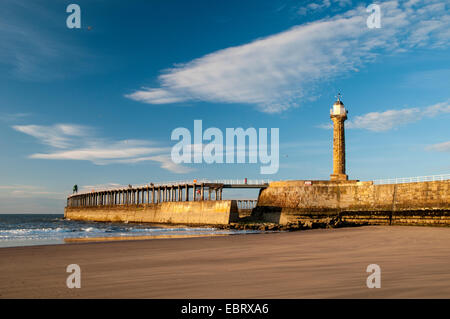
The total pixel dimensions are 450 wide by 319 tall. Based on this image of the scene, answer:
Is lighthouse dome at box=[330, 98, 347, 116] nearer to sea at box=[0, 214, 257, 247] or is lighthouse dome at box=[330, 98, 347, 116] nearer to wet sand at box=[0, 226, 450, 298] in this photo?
sea at box=[0, 214, 257, 247]

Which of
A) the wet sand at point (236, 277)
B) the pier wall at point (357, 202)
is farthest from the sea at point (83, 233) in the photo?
the wet sand at point (236, 277)

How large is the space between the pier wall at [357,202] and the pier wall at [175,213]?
230 inches

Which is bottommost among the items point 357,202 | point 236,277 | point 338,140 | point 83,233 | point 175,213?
point 175,213

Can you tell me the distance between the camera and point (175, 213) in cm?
5594

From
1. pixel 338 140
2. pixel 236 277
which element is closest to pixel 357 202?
pixel 338 140

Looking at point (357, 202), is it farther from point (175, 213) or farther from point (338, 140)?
point (175, 213)

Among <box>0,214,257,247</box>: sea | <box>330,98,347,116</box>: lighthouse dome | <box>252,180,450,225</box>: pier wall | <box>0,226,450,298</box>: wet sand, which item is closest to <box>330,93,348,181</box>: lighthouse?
<box>330,98,347,116</box>: lighthouse dome

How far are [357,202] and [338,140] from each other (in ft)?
43.5

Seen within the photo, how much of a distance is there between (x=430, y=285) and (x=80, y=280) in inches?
265

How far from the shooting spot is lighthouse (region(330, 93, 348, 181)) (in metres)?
51.2

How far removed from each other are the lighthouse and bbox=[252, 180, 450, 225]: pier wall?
5007 mm

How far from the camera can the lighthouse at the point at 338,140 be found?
5122cm
